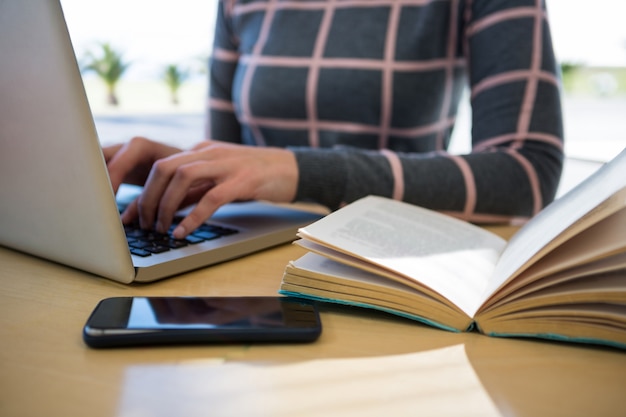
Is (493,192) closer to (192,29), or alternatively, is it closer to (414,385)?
(414,385)

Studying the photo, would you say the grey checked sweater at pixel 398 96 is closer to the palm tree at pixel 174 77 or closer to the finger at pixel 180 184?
the finger at pixel 180 184

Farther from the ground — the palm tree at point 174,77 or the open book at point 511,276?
the open book at point 511,276

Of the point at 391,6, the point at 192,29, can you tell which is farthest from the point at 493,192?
the point at 192,29

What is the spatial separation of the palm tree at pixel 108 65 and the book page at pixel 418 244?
61.8 inches

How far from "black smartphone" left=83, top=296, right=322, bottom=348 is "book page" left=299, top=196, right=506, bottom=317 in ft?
0.23

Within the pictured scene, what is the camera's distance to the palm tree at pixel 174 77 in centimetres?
199

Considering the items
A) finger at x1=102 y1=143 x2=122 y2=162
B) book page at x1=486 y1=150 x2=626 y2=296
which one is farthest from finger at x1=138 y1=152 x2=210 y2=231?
book page at x1=486 y1=150 x2=626 y2=296

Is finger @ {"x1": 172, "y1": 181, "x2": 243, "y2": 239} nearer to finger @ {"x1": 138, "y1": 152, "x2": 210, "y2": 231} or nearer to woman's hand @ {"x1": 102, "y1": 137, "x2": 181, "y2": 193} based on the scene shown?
finger @ {"x1": 138, "y1": 152, "x2": 210, "y2": 231}

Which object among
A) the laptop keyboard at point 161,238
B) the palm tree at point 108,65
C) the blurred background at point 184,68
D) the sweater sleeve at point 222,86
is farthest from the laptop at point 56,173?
the palm tree at point 108,65

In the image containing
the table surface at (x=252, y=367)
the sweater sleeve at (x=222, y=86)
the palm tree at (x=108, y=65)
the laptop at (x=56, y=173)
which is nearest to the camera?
the table surface at (x=252, y=367)

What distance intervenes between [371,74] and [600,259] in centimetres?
74

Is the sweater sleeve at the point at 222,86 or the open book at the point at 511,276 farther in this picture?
the sweater sleeve at the point at 222,86

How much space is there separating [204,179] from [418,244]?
0.25 m

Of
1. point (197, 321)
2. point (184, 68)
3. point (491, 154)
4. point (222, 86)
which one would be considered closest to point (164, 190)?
point (197, 321)
